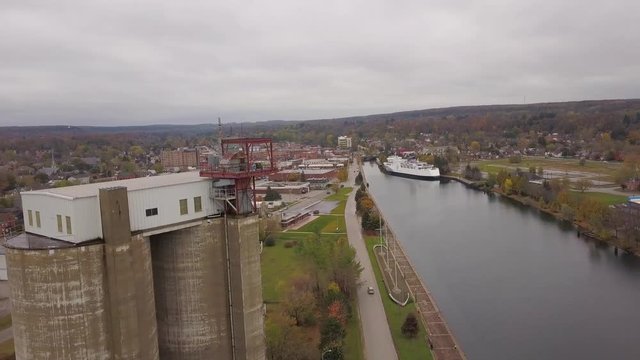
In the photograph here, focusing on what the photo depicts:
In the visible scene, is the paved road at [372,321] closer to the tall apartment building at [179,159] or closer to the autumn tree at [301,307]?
the autumn tree at [301,307]

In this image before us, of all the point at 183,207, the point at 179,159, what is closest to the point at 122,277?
the point at 183,207

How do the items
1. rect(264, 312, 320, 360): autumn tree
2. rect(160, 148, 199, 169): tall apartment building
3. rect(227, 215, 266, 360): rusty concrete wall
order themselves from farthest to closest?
rect(160, 148, 199, 169): tall apartment building < rect(264, 312, 320, 360): autumn tree < rect(227, 215, 266, 360): rusty concrete wall

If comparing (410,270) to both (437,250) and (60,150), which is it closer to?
(437,250)

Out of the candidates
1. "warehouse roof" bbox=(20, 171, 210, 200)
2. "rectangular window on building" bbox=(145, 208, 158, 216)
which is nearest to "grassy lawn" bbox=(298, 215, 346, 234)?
"warehouse roof" bbox=(20, 171, 210, 200)

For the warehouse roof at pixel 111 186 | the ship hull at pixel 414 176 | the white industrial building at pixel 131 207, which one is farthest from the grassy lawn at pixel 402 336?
the ship hull at pixel 414 176

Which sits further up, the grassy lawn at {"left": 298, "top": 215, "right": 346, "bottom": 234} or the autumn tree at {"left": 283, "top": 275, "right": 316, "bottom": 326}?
the autumn tree at {"left": 283, "top": 275, "right": 316, "bottom": 326}

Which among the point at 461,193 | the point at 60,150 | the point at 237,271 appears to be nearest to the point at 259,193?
the point at 461,193

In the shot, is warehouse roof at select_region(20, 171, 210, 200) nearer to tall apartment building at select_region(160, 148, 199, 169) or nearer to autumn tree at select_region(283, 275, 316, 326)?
autumn tree at select_region(283, 275, 316, 326)
